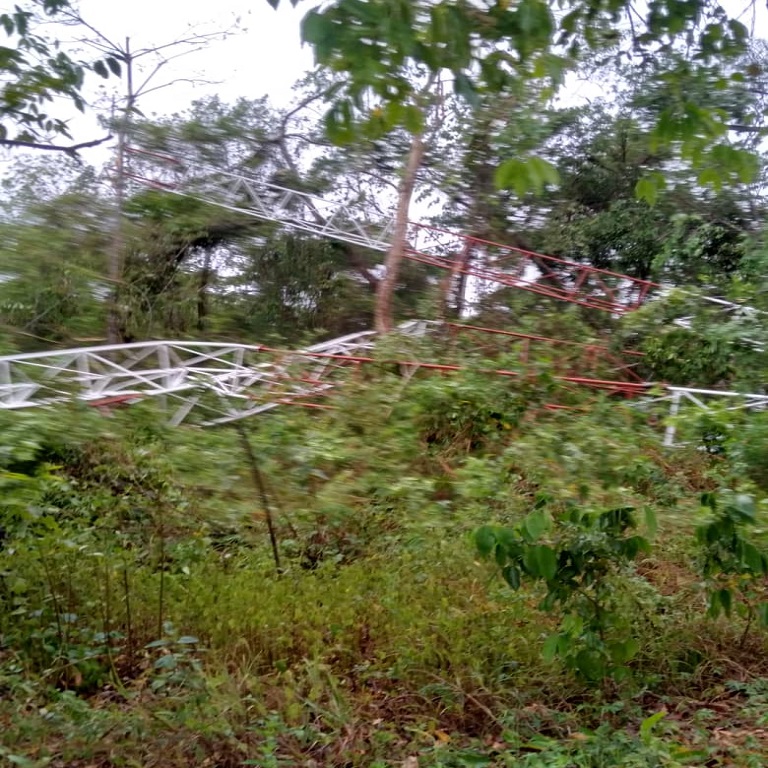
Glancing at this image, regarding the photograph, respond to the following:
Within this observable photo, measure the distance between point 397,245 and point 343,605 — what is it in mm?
5195

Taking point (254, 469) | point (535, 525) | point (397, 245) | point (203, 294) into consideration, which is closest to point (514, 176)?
point (535, 525)

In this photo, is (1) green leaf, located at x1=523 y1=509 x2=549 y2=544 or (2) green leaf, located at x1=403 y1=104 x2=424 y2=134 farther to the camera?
(1) green leaf, located at x1=523 y1=509 x2=549 y2=544

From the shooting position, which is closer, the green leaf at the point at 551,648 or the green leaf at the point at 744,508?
the green leaf at the point at 744,508

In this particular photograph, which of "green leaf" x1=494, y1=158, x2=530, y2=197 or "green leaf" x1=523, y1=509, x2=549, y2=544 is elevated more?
"green leaf" x1=494, y1=158, x2=530, y2=197

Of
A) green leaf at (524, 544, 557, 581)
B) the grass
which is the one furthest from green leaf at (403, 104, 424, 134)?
the grass

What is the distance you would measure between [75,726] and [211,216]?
553 cm

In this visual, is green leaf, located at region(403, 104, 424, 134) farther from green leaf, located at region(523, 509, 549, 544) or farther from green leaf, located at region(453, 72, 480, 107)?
green leaf, located at region(523, 509, 549, 544)

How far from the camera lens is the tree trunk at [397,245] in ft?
28.3

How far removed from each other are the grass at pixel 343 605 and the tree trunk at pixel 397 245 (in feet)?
9.69

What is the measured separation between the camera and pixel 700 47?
3318mm

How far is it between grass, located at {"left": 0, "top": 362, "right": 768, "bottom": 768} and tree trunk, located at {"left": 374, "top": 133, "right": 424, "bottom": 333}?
295 centimetres

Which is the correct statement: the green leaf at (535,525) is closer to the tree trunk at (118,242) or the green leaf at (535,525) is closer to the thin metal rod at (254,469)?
the thin metal rod at (254,469)

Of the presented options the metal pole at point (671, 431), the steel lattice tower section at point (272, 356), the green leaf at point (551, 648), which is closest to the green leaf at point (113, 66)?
the steel lattice tower section at point (272, 356)

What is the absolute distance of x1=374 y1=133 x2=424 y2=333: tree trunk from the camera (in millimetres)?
8633
